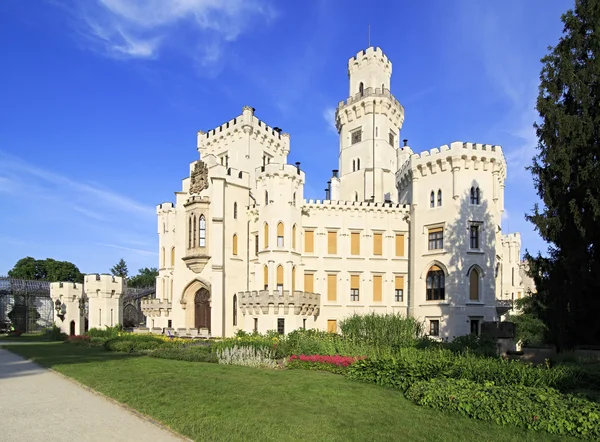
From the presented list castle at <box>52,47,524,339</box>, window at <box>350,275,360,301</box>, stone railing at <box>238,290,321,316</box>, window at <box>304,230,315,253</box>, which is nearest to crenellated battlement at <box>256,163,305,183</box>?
castle at <box>52,47,524,339</box>

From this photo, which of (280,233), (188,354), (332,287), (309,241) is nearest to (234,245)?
(280,233)

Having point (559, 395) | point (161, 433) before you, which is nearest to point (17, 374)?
point (161, 433)

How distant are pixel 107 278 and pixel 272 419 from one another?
128 feet

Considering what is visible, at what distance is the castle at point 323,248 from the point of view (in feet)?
116

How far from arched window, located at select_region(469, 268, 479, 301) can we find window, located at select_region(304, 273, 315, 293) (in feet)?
41.1

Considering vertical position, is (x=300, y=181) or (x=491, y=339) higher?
(x=300, y=181)

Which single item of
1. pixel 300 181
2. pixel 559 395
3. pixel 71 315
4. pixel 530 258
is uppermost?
pixel 300 181

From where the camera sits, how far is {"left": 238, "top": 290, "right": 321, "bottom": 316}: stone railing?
34156 millimetres

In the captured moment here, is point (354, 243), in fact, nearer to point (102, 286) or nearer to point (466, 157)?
point (466, 157)

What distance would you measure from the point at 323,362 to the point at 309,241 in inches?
791

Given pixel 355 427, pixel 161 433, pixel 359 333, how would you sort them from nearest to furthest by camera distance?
pixel 161 433, pixel 355 427, pixel 359 333

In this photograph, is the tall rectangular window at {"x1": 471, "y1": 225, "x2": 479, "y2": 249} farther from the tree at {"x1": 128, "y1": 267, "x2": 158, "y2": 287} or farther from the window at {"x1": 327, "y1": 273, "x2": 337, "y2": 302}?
the tree at {"x1": 128, "y1": 267, "x2": 158, "y2": 287}

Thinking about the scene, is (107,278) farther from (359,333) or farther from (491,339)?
(491,339)

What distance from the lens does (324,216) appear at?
38.9 metres
